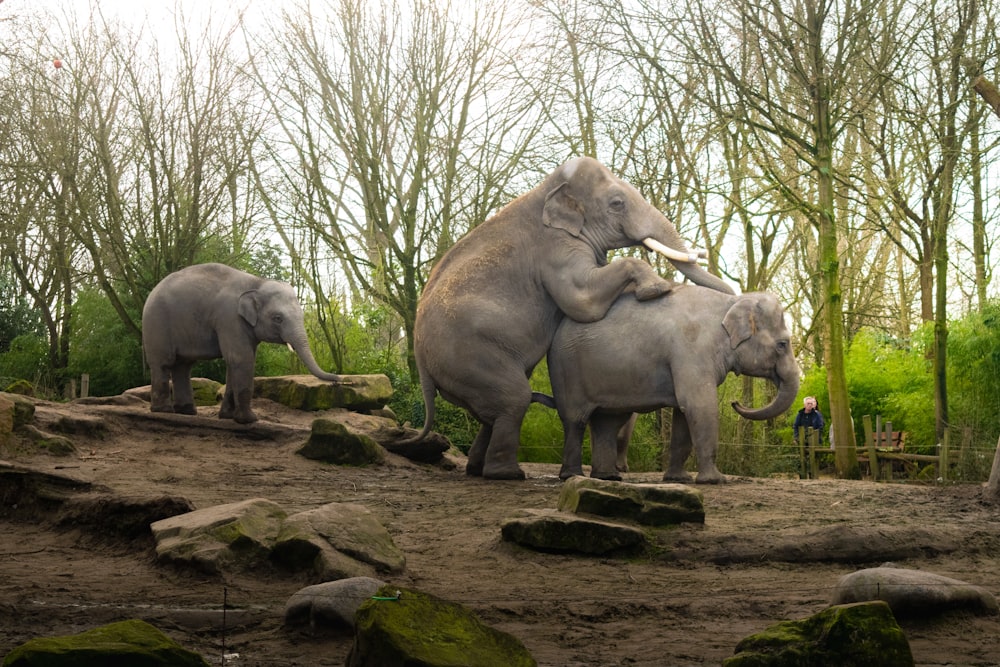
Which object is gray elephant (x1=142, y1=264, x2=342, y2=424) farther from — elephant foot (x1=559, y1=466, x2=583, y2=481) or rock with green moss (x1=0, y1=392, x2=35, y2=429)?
elephant foot (x1=559, y1=466, x2=583, y2=481)

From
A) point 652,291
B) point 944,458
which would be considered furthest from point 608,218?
point 944,458

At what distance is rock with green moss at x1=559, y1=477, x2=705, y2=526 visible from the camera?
25.4 ft

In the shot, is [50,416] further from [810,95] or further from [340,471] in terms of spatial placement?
[810,95]

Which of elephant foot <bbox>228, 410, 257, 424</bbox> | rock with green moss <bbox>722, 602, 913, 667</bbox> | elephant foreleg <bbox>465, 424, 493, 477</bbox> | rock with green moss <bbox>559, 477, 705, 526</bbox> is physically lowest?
rock with green moss <bbox>722, 602, 913, 667</bbox>

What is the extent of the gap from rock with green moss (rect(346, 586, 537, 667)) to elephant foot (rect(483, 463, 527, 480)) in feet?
20.4

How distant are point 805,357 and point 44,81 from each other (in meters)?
16.8

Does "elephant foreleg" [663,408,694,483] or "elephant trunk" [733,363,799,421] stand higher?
"elephant trunk" [733,363,799,421]

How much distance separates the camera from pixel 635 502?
7.80m

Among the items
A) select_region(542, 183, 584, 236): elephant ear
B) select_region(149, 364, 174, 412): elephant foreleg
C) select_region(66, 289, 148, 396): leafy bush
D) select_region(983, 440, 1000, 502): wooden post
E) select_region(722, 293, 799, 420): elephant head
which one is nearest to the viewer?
select_region(983, 440, 1000, 502): wooden post

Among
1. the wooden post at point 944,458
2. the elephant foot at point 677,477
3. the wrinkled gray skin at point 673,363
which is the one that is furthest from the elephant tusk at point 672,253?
the wooden post at point 944,458

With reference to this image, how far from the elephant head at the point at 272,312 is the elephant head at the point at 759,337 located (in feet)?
16.0

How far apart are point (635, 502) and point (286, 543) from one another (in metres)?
2.33

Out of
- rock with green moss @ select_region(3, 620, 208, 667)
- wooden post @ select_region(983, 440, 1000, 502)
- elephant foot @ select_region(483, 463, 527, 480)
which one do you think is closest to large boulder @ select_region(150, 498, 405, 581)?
rock with green moss @ select_region(3, 620, 208, 667)

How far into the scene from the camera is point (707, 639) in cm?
541
